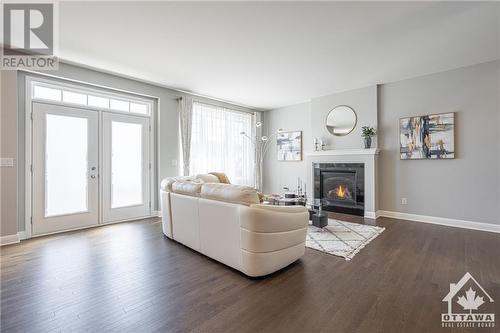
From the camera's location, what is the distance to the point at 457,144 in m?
4.20

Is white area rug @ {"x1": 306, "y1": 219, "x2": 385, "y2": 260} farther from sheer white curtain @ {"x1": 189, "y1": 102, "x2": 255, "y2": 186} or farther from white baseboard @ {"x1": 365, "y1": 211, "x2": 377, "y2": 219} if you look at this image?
sheer white curtain @ {"x1": 189, "y1": 102, "x2": 255, "y2": 186}

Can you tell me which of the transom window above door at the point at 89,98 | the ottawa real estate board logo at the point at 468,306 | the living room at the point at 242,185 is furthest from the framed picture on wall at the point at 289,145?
the ottawa real estate board logo at the point at 468,306

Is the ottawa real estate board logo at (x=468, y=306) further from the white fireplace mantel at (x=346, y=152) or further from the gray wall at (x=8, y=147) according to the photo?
the gray wall at (x=8, y=147)

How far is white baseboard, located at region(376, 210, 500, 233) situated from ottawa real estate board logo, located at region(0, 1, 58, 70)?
636cm

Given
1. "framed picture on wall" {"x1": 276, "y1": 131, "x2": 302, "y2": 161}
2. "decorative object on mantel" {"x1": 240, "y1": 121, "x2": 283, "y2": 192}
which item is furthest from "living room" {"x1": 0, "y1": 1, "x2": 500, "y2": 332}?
"decorative object on mantel" {"x1": 240, "y1": 121, "x2": 283, "y2": 192}

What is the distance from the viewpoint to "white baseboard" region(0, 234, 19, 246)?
3.38 meters

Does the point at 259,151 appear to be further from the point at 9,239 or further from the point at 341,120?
the point at 9,239

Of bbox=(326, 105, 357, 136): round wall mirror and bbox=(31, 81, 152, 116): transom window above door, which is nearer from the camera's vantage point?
bbox=(31, 81, 152, 116): transom window above door

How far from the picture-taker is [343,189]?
545cm

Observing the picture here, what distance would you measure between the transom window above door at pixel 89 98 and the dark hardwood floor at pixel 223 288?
2.40 meters

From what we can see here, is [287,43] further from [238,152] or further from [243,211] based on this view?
[238,152]

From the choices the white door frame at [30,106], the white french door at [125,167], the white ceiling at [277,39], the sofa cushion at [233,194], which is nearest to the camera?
the sofa cushion at [233,194]

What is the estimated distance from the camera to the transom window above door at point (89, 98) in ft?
12.6

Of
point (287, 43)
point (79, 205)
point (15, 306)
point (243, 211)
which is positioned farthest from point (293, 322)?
point (79, 205)
